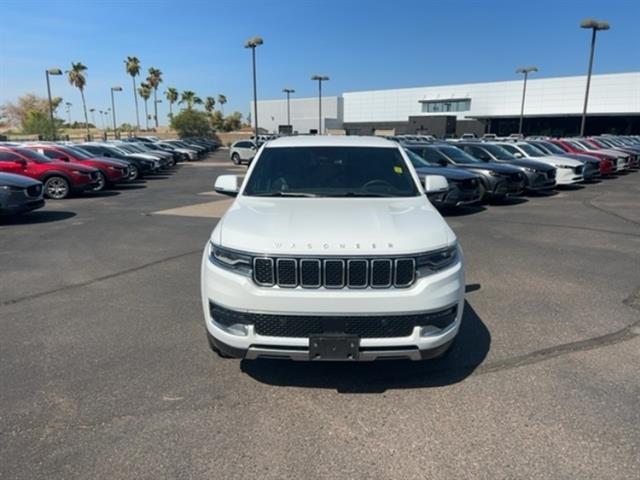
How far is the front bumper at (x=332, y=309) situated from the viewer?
3.12m

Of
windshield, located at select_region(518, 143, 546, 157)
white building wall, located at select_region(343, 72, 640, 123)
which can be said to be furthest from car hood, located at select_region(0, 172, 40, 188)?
white building wall, located at select_region(343, 72, 640, 123)

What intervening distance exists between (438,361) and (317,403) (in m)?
1.17

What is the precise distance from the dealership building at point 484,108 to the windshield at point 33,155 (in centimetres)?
5185

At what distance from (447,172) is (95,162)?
12.5 m

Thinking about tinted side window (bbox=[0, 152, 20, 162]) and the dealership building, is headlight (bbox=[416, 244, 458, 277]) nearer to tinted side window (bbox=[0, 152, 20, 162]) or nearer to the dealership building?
tinted side window (bbox=[0, 152, 20, 162])

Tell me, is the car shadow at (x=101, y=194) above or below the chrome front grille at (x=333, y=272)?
below

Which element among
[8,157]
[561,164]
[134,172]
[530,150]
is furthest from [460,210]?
[134,172]

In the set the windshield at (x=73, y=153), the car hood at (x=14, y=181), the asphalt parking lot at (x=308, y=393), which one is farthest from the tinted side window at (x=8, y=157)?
the asphalt parking lot at (x=308, y=393)

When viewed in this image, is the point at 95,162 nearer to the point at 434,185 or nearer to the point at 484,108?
the point at 434,185

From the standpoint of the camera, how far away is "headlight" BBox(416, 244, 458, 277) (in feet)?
10.7

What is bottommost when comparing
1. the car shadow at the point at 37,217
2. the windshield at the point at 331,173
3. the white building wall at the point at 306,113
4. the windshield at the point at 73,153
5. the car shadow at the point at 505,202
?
the car shadow at the point at 505,202

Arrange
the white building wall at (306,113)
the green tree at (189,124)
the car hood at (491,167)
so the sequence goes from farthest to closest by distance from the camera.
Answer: the white building wall at (306,113), the green tree at (189,124), the car hood at (491,167)

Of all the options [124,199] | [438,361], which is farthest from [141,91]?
[438,361]

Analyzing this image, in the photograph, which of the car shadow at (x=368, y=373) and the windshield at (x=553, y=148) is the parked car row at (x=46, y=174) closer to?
the car shadow at (x=368, y=373)
